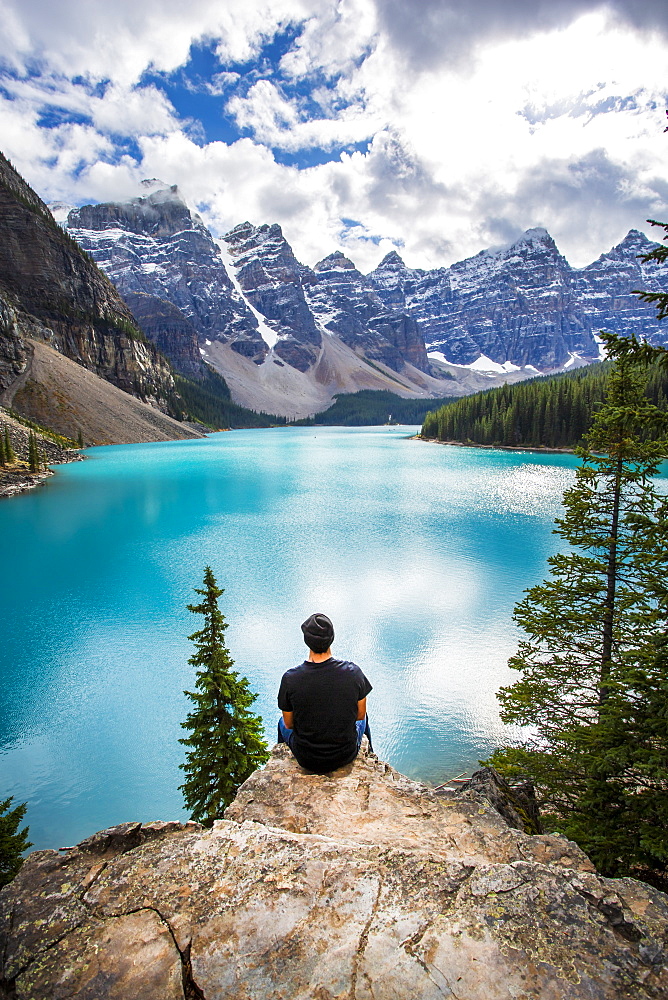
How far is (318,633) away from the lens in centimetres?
499

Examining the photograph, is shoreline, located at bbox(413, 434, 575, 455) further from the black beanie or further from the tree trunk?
the black beanie

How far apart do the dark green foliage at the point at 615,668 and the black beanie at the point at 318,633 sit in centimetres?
362

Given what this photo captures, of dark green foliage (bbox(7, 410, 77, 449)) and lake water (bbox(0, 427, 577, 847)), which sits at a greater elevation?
dark green foliage (bbox(7, 410, 77, 449))

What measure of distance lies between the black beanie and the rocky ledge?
1.66 m

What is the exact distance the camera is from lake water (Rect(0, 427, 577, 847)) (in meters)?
10.9

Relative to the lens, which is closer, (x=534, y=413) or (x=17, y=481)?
(x=17, y=481)

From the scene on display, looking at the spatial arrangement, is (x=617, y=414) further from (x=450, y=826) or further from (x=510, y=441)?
(x=510, y=441)

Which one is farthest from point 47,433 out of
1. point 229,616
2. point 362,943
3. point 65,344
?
point 362,943

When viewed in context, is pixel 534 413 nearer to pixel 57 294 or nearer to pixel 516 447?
pixel 516 447

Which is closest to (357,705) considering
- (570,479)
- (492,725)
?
(492,725)

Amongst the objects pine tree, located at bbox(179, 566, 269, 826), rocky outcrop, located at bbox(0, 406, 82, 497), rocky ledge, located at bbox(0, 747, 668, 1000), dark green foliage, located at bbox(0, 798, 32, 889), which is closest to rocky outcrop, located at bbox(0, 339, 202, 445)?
rocky outcrop, located at bbox(0, 406, 82, 497)

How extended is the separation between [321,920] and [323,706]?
2.08m

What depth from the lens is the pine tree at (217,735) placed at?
809cm

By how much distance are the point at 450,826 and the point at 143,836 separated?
2820mm
